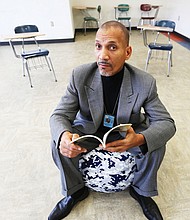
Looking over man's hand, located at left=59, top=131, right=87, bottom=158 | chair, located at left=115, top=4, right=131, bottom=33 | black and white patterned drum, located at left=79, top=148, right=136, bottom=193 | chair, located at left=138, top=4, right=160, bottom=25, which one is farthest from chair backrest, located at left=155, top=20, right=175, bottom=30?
man's hand, located at left=59, top=131, right=87, bottom=158

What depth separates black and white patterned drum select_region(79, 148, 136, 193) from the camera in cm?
130

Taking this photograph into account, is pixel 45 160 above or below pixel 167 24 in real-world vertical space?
below

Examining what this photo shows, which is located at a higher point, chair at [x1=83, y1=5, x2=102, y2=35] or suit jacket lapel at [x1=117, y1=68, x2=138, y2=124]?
suit jacket lapel at [x1=117, y1=68, x2=138, y2=124]

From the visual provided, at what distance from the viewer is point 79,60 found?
4488 millimetres

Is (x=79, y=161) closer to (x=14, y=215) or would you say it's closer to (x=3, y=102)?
(x=14, y=215)

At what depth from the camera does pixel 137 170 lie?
4.37ft

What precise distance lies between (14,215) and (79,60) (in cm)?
356

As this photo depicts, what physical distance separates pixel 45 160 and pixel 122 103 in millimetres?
1027

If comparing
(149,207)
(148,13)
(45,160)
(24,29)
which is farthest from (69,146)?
(148,13)

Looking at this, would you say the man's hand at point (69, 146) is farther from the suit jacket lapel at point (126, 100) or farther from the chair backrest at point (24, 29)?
the chair backrest at point (24, 29)

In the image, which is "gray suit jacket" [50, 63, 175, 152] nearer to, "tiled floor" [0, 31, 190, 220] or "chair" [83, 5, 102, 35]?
"tiled floor" [0, 31, 190, 220]

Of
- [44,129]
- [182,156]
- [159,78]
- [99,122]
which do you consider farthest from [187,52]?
[99,122]

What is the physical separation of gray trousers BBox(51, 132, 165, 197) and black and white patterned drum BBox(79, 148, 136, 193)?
0.12 feet

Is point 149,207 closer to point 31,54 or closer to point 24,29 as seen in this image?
point 31,54
